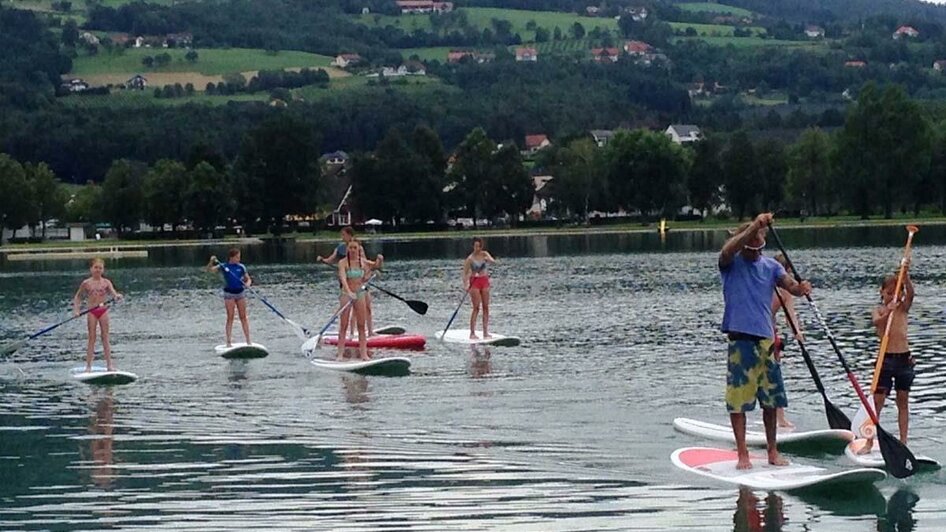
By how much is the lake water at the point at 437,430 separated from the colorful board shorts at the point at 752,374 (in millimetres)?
892

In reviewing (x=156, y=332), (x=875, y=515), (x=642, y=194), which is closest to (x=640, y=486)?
(x=875, y=515)

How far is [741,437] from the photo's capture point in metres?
16.1

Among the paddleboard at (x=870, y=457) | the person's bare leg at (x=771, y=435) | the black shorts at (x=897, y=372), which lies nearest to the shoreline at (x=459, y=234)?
the paddleboard at (x=870, y=457)

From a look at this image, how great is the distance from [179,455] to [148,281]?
47392 millimetres

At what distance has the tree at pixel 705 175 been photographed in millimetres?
132500

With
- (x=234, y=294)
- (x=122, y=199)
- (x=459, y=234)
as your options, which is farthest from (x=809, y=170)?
(x=234, y=294)

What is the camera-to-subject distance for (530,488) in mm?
16219

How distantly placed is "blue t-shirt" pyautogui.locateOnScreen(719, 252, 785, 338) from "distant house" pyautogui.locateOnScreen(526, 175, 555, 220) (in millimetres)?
138634

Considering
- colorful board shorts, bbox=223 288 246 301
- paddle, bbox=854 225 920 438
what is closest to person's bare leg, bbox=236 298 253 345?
colorful board shorts, bbox=223 288 246 301

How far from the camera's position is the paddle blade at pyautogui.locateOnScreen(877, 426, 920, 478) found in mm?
15477

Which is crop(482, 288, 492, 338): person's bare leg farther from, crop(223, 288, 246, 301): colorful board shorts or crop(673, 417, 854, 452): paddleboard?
crop(673, 417, 854, 452): paddleboard

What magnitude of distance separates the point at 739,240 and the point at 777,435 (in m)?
3.31

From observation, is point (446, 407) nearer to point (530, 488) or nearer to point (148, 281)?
point (530, 488)

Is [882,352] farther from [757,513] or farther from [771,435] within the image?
[757,513]
